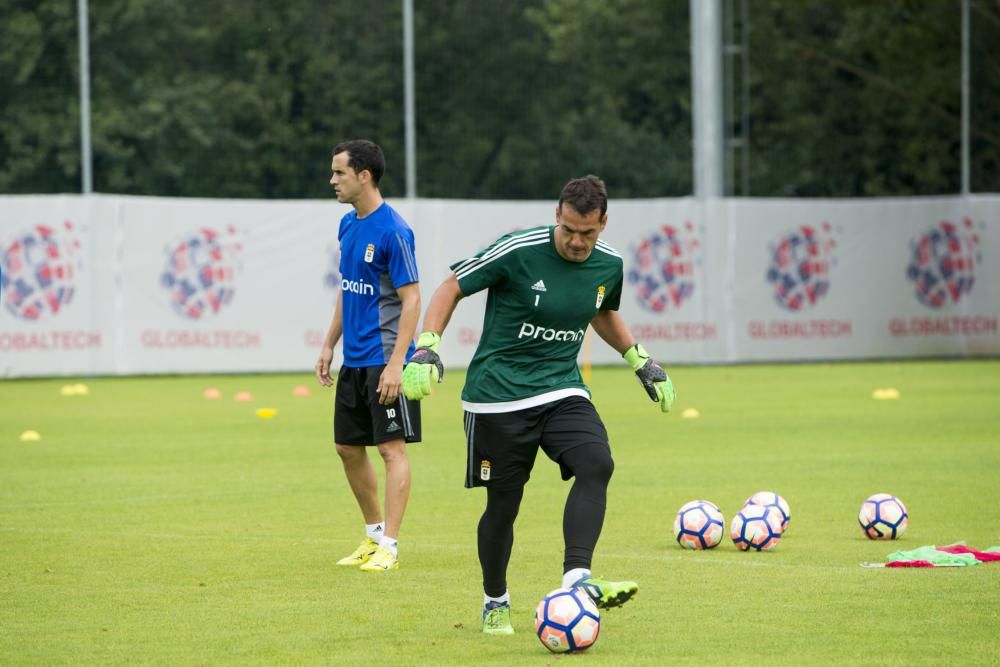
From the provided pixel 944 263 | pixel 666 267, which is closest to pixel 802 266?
pixel 666 267

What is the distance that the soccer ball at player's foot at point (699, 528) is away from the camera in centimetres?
1013

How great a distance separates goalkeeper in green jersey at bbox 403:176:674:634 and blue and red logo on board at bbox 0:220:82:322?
20.5 metres

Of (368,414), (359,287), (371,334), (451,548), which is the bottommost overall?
(451,548)

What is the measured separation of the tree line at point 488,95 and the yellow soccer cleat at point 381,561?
19.9m

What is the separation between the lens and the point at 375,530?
10.0 meters

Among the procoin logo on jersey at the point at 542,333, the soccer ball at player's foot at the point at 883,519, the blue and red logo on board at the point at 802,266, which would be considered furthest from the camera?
the blue and red logo on board at the point at 802,266

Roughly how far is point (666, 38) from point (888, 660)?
86.4 feet

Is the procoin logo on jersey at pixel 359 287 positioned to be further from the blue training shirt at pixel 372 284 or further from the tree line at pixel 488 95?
the tree line at pixel 488 95

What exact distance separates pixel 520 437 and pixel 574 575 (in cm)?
70

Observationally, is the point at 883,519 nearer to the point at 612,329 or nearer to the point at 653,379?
the point at 653,379

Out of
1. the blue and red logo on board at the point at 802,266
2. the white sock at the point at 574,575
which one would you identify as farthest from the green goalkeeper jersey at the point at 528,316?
the blue and red logo on board at the point at 802,266

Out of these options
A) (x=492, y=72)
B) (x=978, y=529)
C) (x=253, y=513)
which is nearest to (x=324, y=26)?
(x=492, y=72)

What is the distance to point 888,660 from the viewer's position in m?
6.90

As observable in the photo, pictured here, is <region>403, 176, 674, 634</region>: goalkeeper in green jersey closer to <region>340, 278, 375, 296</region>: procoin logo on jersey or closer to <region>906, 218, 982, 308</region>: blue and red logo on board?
<region>340, 278, 375, 296</region>: procoin logo on jersey
